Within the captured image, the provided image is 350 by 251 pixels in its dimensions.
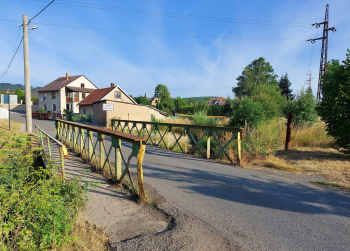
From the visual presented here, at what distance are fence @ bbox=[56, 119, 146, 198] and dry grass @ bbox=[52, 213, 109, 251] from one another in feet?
3.79

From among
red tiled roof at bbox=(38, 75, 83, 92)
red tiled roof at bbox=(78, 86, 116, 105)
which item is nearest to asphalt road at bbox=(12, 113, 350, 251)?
red tiled roof at bbox=(78, 86, 116, 105)

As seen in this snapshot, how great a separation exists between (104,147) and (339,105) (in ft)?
24.2

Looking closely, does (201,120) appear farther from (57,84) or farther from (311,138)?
(57,84)

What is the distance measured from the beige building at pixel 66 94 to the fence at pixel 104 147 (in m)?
37.0

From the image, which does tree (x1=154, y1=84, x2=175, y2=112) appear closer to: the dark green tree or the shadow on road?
the dark green tree

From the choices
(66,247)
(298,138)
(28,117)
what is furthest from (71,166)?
(28,117)

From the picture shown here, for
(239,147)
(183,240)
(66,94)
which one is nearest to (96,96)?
(66,94)

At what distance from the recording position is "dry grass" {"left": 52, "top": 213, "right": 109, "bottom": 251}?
253 cm

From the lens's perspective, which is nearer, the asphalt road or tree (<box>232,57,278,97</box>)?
the asphalt road

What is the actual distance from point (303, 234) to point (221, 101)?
109m

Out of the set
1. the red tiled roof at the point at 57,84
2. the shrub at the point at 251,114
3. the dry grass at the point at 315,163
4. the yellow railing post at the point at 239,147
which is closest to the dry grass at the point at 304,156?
the dry grass at the point at 315,163

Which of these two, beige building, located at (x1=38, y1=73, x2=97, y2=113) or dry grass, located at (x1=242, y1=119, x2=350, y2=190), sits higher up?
beige building, located at (x1=38, y1=73, x2=97, y2=113)

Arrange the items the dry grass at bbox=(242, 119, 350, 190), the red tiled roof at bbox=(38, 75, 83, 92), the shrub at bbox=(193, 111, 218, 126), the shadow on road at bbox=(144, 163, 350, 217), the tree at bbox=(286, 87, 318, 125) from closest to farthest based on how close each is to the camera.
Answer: the shadow on road at bbox=(144, 163, 350, 217) → the dry grass at bbox=(242, 119, 350, 190) → the tree at bbox=(286, 87, 318, 125) → the shrub at bbox=(193, 111, 218, 126) → the red tiled roof at bbox=(38, 75, 83, 92)

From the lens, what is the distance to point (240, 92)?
4400 centimetres
